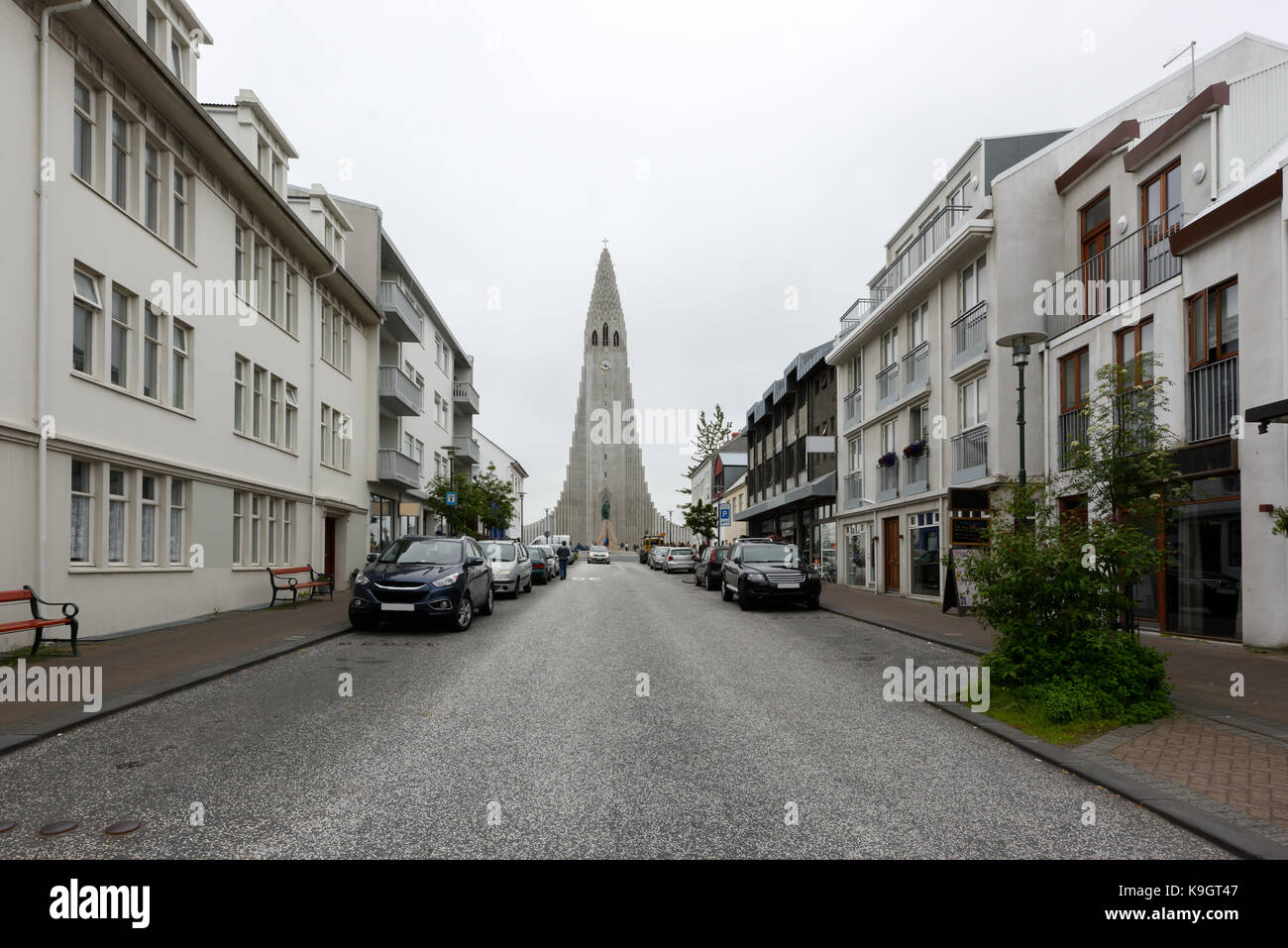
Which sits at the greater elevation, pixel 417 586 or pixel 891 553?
pixel 417 586

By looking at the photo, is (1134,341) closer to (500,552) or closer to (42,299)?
(500,552)

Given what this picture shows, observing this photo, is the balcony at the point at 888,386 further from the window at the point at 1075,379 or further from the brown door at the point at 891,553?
the window at the point at 1075,379

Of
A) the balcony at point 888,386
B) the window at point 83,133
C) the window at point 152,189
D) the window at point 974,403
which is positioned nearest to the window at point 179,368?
the window at point 152,189

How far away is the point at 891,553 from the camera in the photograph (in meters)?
26.7

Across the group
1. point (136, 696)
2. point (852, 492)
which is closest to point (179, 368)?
point (136, 696)

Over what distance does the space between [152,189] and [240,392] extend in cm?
505

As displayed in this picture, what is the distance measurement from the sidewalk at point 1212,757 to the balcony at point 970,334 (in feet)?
36.7

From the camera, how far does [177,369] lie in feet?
52.7

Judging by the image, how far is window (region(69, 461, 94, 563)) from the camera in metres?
12.6

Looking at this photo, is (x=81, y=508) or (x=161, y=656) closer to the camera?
(x=161, y=656)

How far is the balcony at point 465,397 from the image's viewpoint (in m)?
48.1

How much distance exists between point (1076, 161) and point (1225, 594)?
31.8ft
